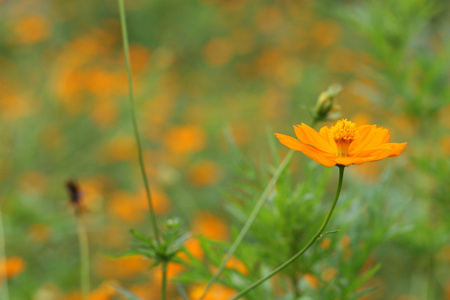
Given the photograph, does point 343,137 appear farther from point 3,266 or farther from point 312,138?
point 3,266

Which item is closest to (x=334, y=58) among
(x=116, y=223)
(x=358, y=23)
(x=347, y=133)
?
(x=116, y=223)

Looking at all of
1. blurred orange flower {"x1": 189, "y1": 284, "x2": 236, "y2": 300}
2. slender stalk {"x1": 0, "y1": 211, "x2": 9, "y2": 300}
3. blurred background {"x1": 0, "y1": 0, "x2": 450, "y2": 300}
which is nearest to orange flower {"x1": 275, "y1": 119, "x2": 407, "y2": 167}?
blurred background {"x1": 0, "y1": 0, "x2": 450, "y2": 300}

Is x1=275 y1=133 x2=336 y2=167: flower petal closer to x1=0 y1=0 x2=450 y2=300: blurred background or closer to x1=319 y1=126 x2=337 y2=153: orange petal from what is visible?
x1=319 y1=126 x2=337 y2=153: orange petal

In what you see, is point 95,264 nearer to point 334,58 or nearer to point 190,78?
point 190,78

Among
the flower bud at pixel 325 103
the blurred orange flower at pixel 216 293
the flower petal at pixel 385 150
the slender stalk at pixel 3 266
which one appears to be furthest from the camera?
the slender stalk at pixel 3 266

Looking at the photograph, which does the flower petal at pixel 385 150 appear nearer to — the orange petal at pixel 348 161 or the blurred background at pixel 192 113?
the orange petal at pixel 348 161

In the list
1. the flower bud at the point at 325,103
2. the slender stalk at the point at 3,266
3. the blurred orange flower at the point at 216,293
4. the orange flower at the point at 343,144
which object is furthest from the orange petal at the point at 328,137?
the slender stalk at the point at 3,266
